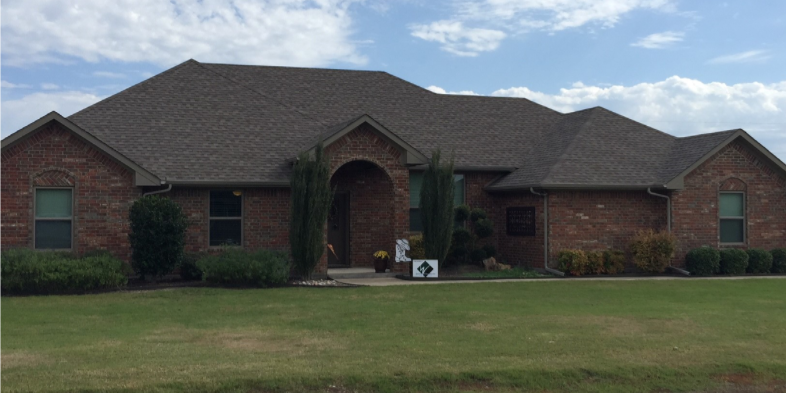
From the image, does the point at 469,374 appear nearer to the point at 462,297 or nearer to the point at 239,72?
the point at 462,297

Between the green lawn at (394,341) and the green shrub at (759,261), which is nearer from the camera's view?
the green lawn at (394,341)

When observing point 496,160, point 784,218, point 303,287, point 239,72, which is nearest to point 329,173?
point 303,287

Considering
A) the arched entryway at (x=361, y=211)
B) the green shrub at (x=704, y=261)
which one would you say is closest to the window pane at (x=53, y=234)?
the arched entryway at (x=361, y=211)

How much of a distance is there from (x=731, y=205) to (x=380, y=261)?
11.0m

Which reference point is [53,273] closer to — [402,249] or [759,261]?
[402,249]

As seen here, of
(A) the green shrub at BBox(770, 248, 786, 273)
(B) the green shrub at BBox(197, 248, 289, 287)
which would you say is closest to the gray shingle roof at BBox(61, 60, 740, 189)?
(B) the green shrub at BBox(197, 248, 289, 287)

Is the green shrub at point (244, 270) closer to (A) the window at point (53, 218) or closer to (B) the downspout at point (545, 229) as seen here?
(A) the window at point (53, 218)

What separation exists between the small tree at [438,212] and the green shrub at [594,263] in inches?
161

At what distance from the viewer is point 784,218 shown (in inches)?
1012

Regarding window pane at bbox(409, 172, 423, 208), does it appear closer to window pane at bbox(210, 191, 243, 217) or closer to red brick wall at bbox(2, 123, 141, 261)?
window pane at bbox(210, 191, 243, 217)

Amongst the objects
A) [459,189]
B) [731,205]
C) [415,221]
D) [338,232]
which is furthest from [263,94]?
[731,205]

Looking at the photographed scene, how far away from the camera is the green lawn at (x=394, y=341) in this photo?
9.52m

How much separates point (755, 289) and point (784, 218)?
23.0 feet

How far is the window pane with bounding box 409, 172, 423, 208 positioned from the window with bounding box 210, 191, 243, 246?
5273 millimetres
